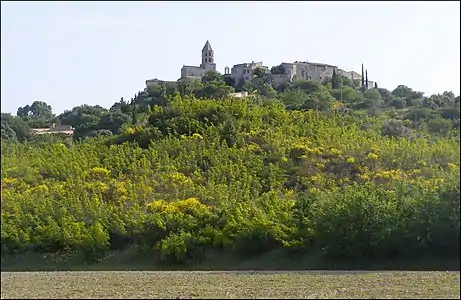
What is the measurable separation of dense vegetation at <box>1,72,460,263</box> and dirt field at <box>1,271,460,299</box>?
0.54m

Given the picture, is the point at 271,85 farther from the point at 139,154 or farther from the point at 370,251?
the point at 370,251

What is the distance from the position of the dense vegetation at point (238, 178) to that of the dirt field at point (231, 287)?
0.54 m

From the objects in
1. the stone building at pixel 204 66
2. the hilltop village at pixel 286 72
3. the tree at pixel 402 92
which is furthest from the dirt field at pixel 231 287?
the stone building at pixel 204 66

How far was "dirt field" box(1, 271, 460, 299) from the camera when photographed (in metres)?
6.35

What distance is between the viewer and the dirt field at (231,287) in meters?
6.35

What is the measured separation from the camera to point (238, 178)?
2352cm

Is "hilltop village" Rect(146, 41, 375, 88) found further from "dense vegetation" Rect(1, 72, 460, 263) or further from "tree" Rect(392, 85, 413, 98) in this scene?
"tree" Rect(392, 85, 413, 98)

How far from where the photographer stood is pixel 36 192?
36.5ft

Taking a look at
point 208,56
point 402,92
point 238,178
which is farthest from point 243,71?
point 402,92

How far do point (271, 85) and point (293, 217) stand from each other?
31317 millimetres

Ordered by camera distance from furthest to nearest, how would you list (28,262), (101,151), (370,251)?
(101,151) → (370,251) → (28,262)

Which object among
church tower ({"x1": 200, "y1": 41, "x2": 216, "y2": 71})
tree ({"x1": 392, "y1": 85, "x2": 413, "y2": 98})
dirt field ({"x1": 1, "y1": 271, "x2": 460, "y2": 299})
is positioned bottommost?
dirt field ({"x1": 1, "y1": 271, "x2": 460, "y2": 299})

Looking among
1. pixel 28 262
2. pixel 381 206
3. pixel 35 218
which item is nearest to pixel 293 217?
pixel 381 206

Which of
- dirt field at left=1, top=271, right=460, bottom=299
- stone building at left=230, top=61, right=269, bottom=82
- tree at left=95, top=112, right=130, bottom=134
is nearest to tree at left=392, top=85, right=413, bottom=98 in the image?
dirt field at left=1, top=271, right=460, bottom=299
